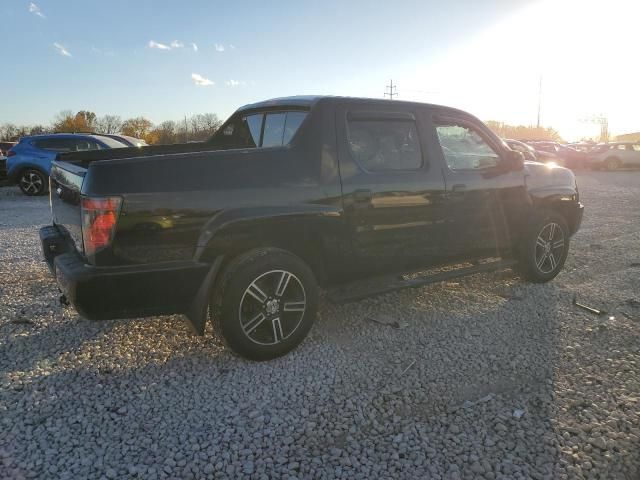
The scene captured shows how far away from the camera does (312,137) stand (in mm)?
3463

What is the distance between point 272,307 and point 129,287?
955 millimetres

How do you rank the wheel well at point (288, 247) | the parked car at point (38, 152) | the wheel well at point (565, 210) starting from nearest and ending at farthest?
the wheel well at point (288, 247), the wheel well at point (565, 210), the parked car at point (38, 152)

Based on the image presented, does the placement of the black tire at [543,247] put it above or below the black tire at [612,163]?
below

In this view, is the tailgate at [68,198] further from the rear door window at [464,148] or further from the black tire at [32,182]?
the black tire at [32,182]

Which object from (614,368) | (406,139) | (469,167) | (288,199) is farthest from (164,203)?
(614,368)

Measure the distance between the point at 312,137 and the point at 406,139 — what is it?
3.14 ft

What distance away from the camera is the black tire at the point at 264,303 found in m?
3.17

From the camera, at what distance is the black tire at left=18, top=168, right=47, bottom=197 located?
12383 mm

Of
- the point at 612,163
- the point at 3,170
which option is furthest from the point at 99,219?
the point at 612,163

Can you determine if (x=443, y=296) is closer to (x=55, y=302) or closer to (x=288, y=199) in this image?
(x=288, y=199)

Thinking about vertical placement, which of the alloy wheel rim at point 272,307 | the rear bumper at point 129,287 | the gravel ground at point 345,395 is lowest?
the gravel ground at point 345,395

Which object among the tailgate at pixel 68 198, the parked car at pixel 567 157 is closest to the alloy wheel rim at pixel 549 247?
the tailgate at pixel 68 198

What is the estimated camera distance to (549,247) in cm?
506

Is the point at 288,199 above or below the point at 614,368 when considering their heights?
above
